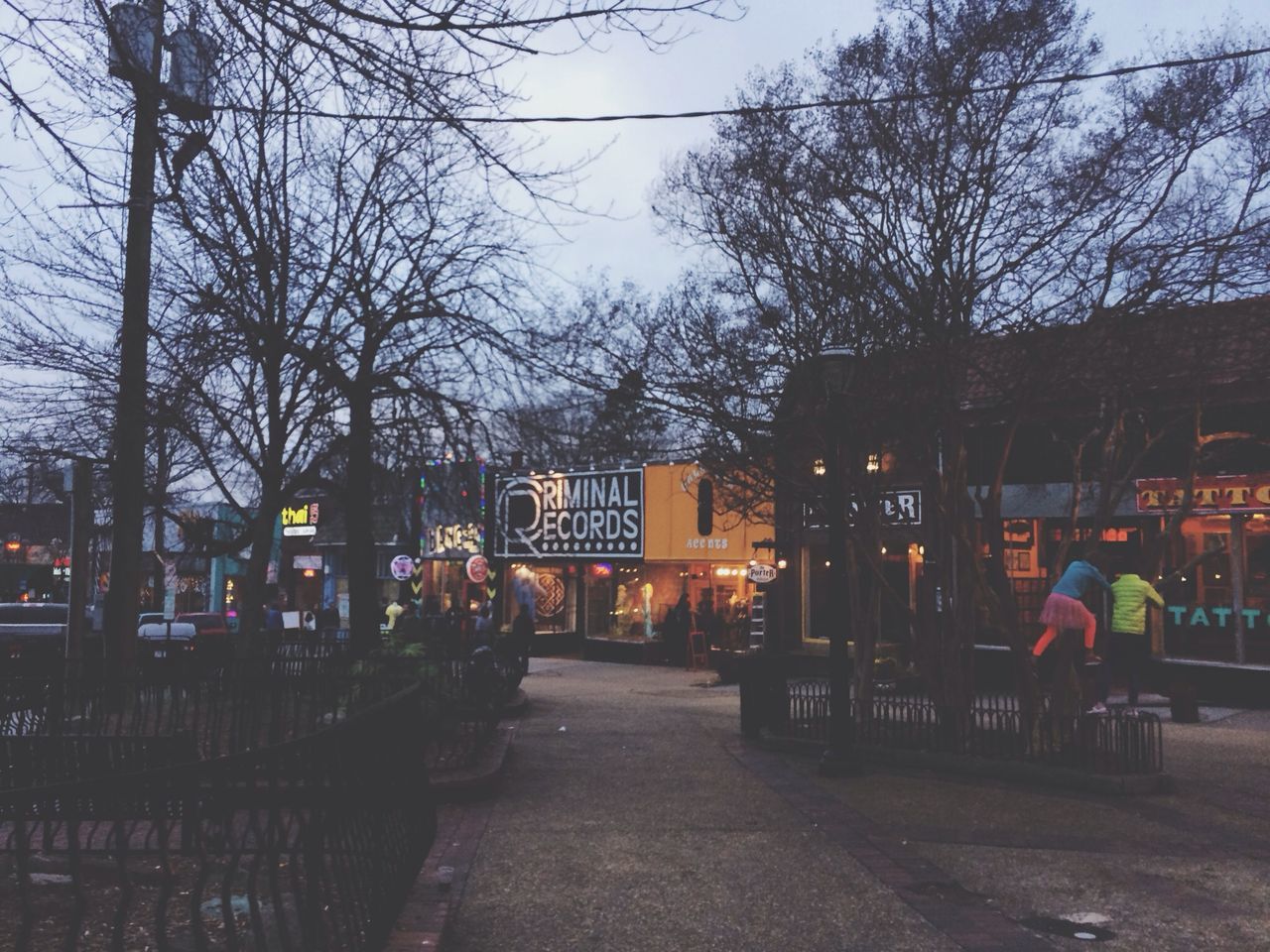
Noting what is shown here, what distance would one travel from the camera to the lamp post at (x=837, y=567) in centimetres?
1130

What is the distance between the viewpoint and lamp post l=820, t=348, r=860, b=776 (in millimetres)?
11297

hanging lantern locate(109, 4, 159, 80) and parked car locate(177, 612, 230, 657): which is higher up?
hanging lantern locate(109, 4, 159, 80)

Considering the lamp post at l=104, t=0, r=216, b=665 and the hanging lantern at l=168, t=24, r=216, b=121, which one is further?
the lamp post at l=104, t=0, r=216, b=665

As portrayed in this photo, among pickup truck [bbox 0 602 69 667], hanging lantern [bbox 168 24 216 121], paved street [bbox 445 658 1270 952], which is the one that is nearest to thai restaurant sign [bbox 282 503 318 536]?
pickup truck [bbox 0 602 69 667]

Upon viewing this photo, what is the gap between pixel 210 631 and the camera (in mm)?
27844

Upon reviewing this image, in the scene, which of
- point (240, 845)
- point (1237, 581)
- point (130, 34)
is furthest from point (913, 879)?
point (1237, 581)

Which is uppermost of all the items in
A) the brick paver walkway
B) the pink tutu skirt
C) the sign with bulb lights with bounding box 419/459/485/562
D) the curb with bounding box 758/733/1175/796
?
the sign with bulb lights with bounding box 419/459/485/562

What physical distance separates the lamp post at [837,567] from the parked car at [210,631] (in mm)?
13700

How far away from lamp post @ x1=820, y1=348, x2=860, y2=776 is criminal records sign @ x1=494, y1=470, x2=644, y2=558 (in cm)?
1805

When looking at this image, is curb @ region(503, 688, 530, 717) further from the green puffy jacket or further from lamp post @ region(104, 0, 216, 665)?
the green puffy jacket

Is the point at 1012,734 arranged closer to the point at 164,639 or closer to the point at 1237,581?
the point at 1237,581

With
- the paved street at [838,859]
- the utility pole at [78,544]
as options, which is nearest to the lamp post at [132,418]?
the utility pole at [78,544]

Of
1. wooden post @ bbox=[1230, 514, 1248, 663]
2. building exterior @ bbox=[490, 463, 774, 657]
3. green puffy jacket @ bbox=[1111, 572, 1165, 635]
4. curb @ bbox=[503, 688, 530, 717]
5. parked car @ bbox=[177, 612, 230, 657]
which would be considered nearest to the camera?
green puffy jacket @ bbox=[1111, 572, 1165, 635]

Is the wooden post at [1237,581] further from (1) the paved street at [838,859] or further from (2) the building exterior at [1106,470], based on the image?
(1) the paved street at [838,859]
